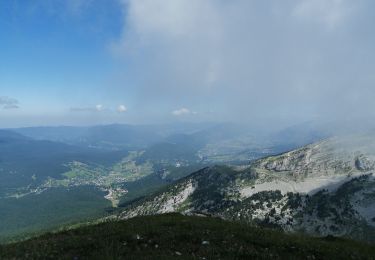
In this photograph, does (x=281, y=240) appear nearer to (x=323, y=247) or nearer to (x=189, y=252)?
(x=323, y=247)

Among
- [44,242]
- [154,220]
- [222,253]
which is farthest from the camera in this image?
[154,220]

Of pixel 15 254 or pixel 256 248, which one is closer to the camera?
pixel 15 254

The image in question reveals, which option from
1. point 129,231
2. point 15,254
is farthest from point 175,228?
point 15,254

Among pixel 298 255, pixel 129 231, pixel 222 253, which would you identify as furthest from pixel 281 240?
pixel 129 231

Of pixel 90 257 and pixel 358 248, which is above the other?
pixel 90 257

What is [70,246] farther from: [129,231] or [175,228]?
[175,228]

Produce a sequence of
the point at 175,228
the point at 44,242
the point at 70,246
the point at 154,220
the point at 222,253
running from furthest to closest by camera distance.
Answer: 1. the point at 154,220
2. the point at 175,228
3. the point at 44,242
4. the point at 70,246
5. the point at 222,253
